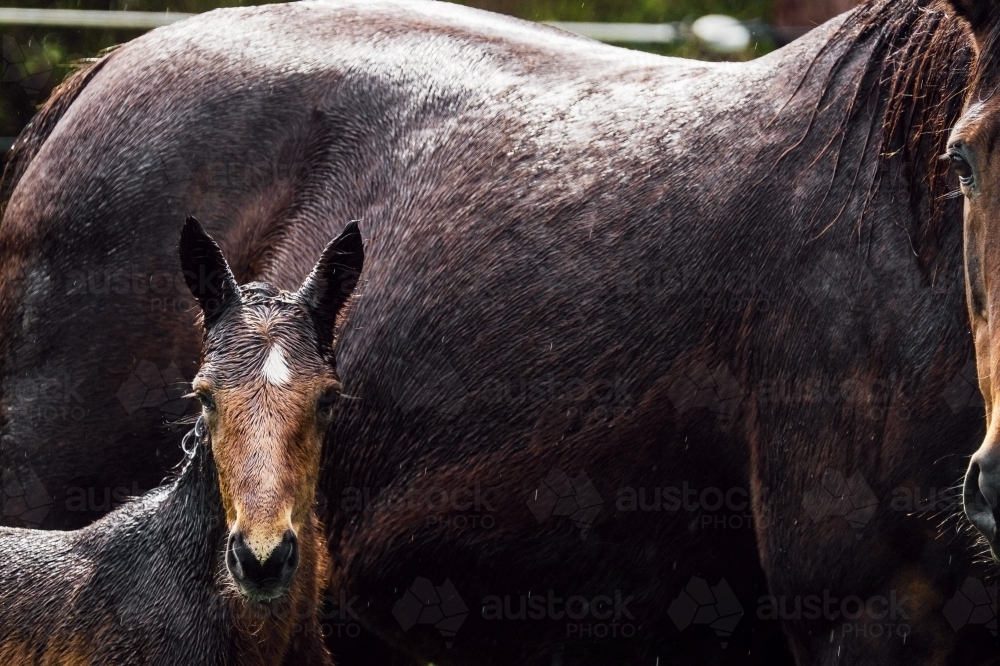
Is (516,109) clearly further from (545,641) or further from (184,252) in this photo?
(545,641)

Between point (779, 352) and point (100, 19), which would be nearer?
point (779, 352)

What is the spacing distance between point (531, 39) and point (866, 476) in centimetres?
198

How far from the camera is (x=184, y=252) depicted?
345 centimetres

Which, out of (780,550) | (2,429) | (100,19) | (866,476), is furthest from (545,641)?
(100,19)

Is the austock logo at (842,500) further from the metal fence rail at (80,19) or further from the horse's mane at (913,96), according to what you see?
the metal fence rail at (80,19)

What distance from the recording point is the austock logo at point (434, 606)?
3699mm

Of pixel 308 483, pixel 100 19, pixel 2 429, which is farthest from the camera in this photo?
pixel 100 19

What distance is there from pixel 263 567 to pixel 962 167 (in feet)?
5.96

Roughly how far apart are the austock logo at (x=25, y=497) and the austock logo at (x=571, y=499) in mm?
1752

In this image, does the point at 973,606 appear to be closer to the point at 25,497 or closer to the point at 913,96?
the point at 913,96

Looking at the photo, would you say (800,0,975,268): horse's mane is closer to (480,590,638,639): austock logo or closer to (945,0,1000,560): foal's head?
(945,0,1000,560): foal's head

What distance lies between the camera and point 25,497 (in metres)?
4.23

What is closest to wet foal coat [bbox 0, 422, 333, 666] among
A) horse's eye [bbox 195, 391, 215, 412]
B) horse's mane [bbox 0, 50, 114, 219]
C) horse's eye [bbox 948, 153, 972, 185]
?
horse's eye [bbox 195, 391, 215, 412]

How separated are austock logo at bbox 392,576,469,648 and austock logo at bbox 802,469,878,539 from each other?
1.08m
